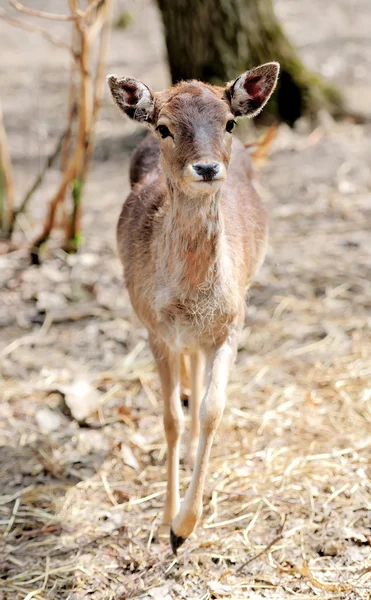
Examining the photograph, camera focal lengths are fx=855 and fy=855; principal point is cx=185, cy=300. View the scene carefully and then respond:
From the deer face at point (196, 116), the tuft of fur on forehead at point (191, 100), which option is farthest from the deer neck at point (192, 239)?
A: the tuft of fur on forehead at point (191, 100)

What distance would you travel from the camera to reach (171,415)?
15.4ft

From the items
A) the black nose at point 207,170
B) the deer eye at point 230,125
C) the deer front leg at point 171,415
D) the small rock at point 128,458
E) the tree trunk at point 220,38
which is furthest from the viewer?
the tree trunk at point 220,38

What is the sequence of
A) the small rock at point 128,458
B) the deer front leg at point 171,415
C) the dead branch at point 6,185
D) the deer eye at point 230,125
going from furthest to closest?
1. the dead branch at point 6,185
2. the small rock at point 128,458
3. the deer front leg at point 171,415
4. the deer eye at point 230,125

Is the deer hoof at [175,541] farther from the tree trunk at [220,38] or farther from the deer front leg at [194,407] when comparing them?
the tree trunk at [220,38]

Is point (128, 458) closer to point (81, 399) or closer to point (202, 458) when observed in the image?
point (81, 399)

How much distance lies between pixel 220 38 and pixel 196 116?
564 centimetres

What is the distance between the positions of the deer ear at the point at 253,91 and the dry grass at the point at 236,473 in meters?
2.11

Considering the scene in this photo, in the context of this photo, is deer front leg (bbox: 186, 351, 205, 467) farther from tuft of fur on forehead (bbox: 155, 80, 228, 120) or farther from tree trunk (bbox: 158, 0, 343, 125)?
tree trunk (bbox: 158, 0, 343, 125)

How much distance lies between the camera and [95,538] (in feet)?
15.0

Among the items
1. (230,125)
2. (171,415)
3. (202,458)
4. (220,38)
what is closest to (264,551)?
(202,458)

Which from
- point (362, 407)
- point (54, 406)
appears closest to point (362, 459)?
point (362, 407)

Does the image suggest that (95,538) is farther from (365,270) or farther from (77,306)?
(365,270)

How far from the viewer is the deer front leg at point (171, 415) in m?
4.64

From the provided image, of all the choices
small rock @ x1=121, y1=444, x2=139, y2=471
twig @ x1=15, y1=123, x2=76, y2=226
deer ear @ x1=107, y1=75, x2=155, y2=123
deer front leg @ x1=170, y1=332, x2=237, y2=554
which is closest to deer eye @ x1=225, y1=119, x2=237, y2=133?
deer ear @ x1=107, y1=75, x2=155, y2=123
